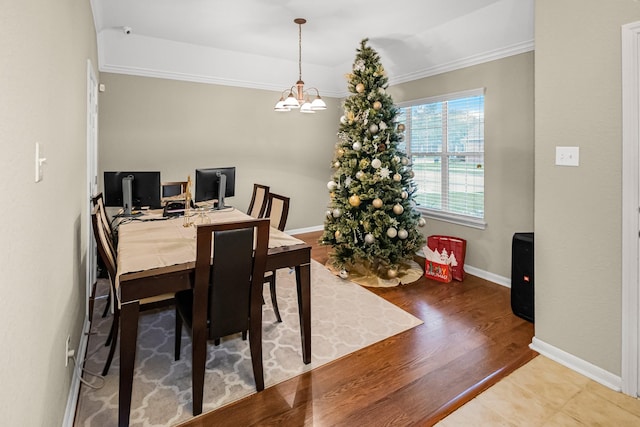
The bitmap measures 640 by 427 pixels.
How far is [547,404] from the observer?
202 cm

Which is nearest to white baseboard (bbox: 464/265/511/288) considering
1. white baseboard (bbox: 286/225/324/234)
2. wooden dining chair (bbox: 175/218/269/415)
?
white baseboard (bbox: 286/225/324/234)

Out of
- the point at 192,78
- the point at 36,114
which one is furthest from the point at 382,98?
the point at 36,114

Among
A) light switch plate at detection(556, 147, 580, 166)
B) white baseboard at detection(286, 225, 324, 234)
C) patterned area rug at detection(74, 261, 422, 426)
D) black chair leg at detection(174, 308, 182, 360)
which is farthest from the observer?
white baseboard at detection(286, 225, 324, 234)

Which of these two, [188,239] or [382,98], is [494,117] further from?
[188,239]

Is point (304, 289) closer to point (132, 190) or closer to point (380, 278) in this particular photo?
point (380, 278)

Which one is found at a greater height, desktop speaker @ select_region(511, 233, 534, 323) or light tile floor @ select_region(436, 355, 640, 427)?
desktop speaker @ select_region(511, 233, 534, 323)

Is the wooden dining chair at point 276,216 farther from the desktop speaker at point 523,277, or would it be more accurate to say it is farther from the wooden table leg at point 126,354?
the desktop speaker at point 523,277

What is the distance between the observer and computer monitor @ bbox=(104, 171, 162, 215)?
3338 mm

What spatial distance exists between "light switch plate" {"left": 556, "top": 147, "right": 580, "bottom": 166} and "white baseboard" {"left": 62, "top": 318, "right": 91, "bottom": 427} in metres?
3.19

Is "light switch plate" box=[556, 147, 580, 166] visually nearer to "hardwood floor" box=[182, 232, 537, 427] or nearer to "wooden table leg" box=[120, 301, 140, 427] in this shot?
"hardwood floor" box=[182, 232, 537, 427]

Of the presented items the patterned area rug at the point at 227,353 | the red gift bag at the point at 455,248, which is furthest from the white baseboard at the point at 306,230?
the red gift bag at the point at 455,248

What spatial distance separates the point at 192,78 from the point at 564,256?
475cm

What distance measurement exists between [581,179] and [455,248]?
194cm

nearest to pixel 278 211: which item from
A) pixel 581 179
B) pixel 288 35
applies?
pixel 581 179
